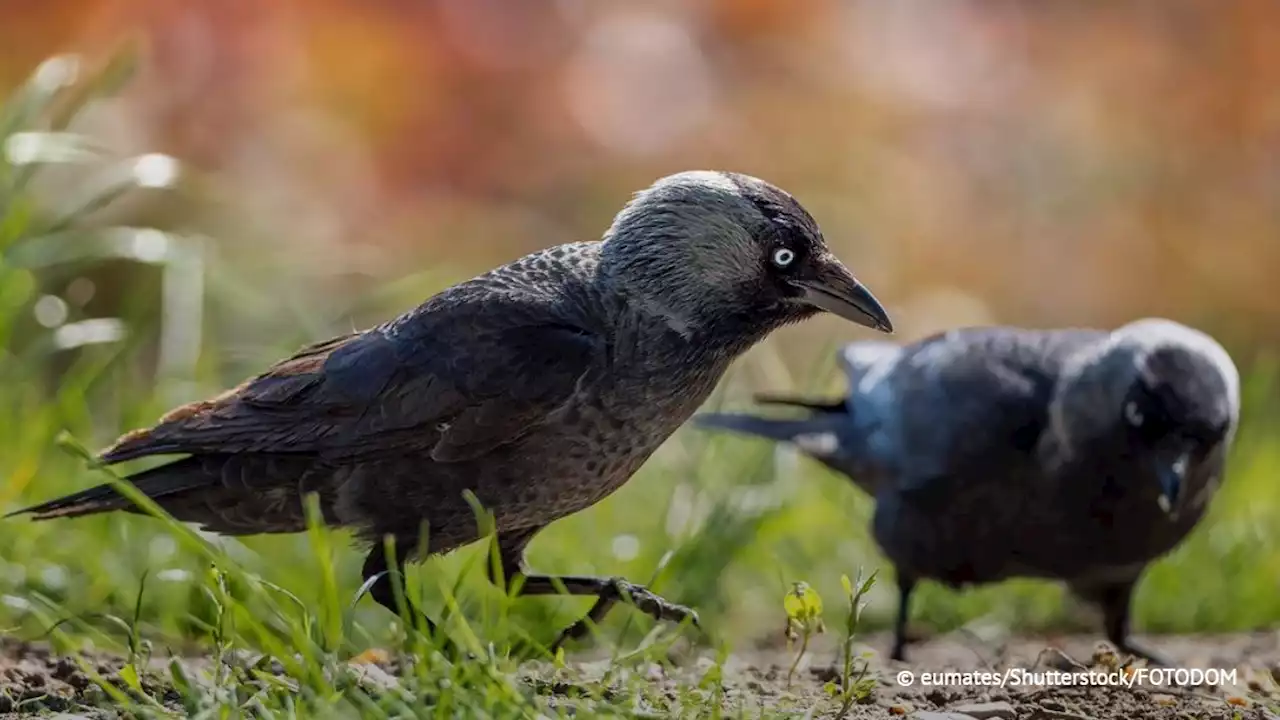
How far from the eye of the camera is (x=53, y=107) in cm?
662

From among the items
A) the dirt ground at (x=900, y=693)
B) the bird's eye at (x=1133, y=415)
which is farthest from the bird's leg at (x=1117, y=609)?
the dirt ground at (x=900, y=693)

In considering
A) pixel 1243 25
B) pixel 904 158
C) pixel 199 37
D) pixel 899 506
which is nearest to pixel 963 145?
pixel 904 158

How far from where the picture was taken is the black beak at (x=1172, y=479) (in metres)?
4.45

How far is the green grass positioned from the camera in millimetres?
3055

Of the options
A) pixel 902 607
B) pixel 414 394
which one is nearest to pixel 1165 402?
pixel 902 607

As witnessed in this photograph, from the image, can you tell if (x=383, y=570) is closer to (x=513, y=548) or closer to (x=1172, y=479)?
(x=513, y=548)

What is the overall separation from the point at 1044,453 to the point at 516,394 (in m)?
2.13

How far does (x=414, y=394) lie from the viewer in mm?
3377

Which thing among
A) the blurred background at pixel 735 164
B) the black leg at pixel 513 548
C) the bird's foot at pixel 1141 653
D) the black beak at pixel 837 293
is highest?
the blurred background at pixel 735 164

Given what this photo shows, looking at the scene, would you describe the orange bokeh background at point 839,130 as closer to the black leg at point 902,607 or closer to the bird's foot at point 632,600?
the black leg at point 902,607

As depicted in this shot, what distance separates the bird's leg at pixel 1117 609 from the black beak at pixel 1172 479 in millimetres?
384

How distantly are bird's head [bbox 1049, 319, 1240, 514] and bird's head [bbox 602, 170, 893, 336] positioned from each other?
4.90 feet

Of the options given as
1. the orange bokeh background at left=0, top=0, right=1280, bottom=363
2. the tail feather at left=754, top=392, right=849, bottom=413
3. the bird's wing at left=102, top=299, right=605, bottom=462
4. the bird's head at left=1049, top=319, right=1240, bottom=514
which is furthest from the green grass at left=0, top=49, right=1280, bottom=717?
the orange bokeh background at left=0, top=0, right=1280, bottom=363

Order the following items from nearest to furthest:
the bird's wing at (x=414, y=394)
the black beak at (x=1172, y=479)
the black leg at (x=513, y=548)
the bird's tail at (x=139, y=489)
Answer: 1. the bird's wing at (x=414, y=394)
2. the bird's tail at (x=139, y=489)
3. the black leg at (x=513, y=548)
4. the black beak at (x=1172, y=479)
